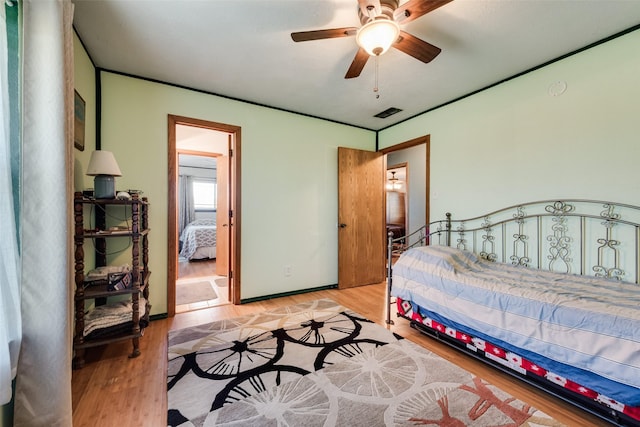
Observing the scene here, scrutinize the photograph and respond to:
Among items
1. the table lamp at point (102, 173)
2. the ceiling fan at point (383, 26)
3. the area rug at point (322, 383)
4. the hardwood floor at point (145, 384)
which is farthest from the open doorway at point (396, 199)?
the table lamp at point (102, 173)

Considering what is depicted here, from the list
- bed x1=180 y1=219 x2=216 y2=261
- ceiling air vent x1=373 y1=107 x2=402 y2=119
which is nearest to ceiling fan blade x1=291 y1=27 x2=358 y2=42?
ceiling air vent x1=373 y1=107 x2=402 y2=119

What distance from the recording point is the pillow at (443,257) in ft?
7.37

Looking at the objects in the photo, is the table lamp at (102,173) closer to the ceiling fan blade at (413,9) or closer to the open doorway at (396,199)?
the ceiling fan blade at (413,9)

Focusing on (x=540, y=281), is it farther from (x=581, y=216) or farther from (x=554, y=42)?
(x=554, y=42)

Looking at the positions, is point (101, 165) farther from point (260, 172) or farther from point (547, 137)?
point (547, 137)

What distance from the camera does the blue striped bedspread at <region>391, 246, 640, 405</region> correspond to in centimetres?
132

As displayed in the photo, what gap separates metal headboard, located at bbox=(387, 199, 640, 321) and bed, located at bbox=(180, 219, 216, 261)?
14.5 feet

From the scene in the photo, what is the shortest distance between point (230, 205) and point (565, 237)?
3479 mm

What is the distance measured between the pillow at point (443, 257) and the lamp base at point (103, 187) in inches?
101

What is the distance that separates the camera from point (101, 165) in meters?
1.99

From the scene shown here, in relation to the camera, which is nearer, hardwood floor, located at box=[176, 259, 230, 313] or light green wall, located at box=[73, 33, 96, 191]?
light green wall, located at box=[73, 33, 96, 191]

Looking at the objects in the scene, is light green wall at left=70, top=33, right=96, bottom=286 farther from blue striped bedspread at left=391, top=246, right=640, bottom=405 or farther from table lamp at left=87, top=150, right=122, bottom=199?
blue striped bedspread at left=391, top=246, right=640, bottom=405

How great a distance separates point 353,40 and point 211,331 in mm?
2814

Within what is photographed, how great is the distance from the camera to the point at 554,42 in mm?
2092
